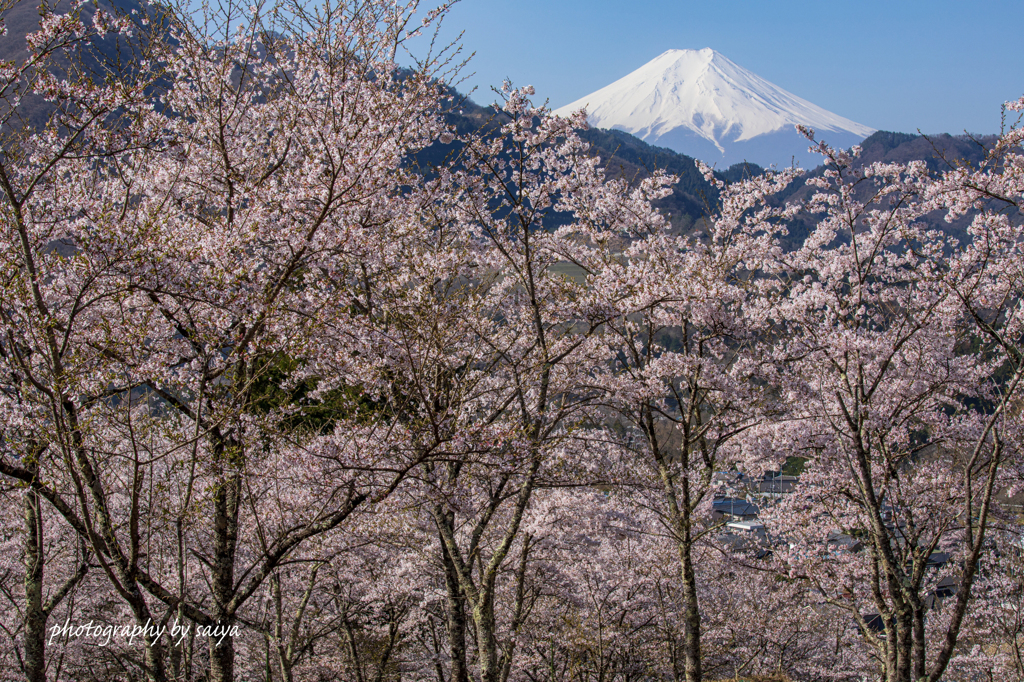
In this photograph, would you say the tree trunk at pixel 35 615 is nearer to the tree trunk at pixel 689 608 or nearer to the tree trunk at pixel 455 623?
the tree trunk at pixel 455 623

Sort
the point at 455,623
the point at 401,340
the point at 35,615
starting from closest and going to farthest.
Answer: the point at 35,615 < the point at 401,340 < the point at 455,623

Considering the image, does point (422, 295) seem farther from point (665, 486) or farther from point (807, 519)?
point (807, 519)

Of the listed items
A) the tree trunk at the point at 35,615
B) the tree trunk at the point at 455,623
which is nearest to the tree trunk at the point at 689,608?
the tree trunk at the point at 455,623

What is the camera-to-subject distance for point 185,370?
22.5 ft

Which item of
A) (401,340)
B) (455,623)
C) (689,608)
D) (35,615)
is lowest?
(689,608)

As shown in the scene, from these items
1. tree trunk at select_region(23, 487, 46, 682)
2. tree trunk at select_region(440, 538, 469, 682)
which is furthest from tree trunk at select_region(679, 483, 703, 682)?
tree trunk at select_region(23, 487, 46, 682)

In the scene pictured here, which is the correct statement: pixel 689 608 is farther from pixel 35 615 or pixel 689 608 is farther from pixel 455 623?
pixel 35 615

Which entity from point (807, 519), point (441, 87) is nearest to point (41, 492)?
point (441, 87)

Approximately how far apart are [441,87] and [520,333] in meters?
4.10

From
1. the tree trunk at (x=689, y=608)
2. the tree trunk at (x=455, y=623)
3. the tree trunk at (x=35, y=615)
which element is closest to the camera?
the tree trunk at (x=35, y=615)

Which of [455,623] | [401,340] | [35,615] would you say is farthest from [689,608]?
[35,615]

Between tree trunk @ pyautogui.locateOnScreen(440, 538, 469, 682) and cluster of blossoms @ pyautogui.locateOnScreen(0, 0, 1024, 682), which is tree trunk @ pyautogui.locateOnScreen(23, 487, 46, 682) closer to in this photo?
cluster of blossoms @ pyautogui.locateOnScreen(0, 0, 1024, 682)

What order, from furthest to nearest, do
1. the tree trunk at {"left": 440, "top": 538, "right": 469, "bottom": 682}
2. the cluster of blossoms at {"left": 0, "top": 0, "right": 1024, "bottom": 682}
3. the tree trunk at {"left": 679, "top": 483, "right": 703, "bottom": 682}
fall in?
the tree trunk at {"left": 679, "top": 483, "right": 703, "bottom": 682} < the tree trunk at {"left": 440, "top": 538, "right": 469, "bottom": 682} < the cluster of blossoms at {"left": 0, "top": 0, "right": 1024, "bottom": 682}

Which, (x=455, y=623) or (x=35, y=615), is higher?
(x=35, y=615)
